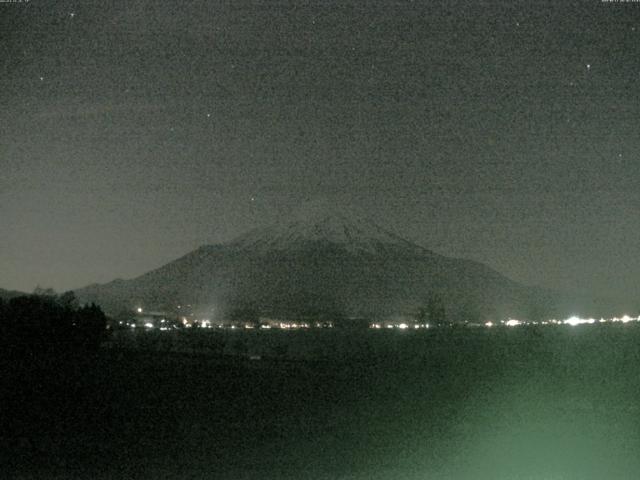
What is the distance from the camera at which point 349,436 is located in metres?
17.4

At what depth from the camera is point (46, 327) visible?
138ft

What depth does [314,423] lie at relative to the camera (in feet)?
63.0

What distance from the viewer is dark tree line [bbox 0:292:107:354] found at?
129 ft

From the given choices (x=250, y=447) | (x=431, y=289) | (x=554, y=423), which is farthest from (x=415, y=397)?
(x=431, y=289)

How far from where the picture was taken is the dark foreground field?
14.1m

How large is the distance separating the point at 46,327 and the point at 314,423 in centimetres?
2594

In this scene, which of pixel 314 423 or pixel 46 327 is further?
pixel 46 327

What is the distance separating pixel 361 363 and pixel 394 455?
24.6 meters

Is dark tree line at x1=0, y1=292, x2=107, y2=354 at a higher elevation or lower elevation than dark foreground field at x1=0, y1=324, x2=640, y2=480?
higher

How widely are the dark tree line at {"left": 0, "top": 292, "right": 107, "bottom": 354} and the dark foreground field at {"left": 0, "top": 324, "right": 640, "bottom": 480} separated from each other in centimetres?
723

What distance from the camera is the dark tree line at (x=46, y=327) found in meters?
39.4

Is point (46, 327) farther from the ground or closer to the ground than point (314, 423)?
farther from the ground

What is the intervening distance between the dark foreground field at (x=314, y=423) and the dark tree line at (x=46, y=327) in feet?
23.7

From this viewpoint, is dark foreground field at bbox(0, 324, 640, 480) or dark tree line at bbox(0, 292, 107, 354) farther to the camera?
dark tree line at bbox(0, 292, 107, 354)
